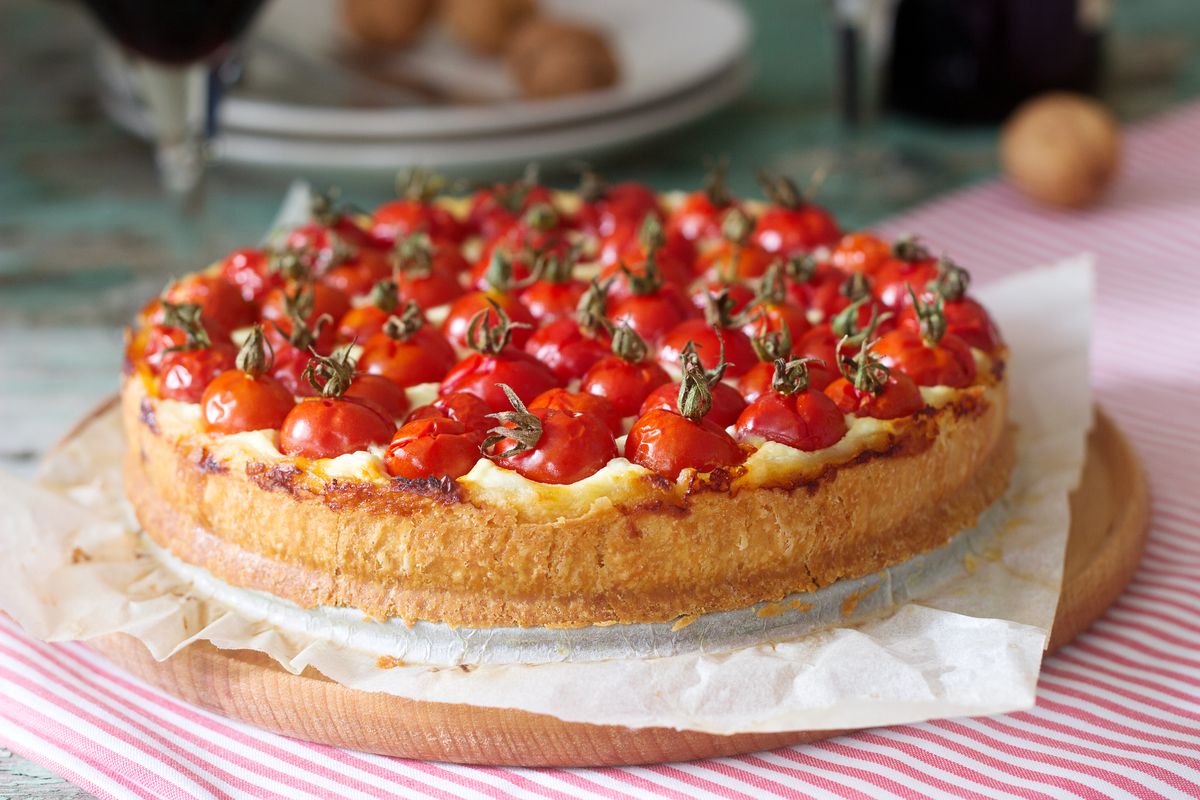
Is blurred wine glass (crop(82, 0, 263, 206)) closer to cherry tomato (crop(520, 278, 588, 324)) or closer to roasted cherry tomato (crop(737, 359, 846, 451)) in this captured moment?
cherry tomato (crop(520, 278, 588, 324))

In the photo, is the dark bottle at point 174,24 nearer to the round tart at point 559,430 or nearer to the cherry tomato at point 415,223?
the cherry tomato at point 415,223

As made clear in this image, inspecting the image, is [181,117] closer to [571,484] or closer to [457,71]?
[457,71]

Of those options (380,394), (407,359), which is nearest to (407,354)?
(407,359)

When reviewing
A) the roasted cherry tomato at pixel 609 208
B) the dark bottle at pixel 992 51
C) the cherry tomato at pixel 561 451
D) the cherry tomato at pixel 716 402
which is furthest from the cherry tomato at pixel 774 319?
the dark bottle at pixel 992 51

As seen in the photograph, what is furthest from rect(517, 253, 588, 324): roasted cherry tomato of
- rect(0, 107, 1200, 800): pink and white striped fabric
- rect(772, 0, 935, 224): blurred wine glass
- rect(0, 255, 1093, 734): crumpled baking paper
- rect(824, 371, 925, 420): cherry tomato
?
rect(772, 0, 935, 224): blurred wine glass

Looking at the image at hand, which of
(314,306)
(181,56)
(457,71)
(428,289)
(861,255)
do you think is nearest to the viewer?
(314,306)
